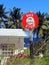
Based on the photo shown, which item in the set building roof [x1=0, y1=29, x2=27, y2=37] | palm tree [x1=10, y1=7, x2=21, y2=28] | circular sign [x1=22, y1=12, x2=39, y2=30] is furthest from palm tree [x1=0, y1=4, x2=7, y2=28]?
circular sign [x1=22, y1=12, x2=39, y2=30]

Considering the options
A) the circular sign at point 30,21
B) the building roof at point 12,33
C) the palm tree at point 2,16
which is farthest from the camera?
the palm tree at point 2,16

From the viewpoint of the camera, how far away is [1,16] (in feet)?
155

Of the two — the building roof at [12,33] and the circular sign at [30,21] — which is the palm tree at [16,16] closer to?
the building roof at [12,33]

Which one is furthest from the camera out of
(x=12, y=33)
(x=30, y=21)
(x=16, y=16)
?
(x=16, y=16)

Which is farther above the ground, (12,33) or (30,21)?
(30,21)

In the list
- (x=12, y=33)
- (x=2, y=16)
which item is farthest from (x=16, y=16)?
(x=12, y=33)

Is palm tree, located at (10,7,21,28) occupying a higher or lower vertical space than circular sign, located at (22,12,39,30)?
lower

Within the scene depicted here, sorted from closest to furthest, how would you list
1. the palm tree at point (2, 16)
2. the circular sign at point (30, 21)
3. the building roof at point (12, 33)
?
the circular sign at point (30, 21), the building roof at point (12, 33), the palm tree at point (2, 16)

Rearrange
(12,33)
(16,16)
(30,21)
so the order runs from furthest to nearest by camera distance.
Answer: (16,16), (12,33), (30,21)

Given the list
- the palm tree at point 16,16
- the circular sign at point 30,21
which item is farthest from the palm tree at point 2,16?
the circular sign at point 30,21

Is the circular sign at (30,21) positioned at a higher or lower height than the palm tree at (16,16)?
higher

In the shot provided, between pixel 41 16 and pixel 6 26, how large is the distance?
20.9ft

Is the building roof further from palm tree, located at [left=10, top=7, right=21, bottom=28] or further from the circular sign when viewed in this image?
the circular sign

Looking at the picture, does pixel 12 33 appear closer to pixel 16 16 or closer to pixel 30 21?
pixel 16 16
